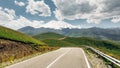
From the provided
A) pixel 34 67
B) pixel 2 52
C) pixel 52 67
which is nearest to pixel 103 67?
pixel 52 67

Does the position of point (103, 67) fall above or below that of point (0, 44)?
below

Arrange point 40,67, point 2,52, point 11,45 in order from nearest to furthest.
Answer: point 40,67
point 2,52
point 11,45

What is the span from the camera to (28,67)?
1859 cm

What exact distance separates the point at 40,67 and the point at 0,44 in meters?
15.7

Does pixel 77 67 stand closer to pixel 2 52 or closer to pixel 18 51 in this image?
pixel 2 52

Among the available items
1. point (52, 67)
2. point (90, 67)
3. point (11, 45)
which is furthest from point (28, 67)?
point (11, 45)

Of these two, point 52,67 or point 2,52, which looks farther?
point 2,52

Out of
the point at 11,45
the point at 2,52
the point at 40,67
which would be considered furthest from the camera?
the point at 11,45

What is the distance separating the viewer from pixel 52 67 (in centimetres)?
1884

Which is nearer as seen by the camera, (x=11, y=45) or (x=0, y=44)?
(x=0, y=44)

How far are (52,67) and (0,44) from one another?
52.4ft

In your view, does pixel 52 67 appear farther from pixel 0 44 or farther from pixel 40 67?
pixel 0 44

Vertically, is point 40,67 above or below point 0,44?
below

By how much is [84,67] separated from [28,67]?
4.90 metres
